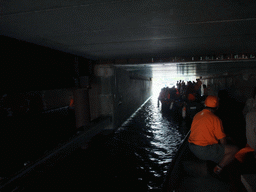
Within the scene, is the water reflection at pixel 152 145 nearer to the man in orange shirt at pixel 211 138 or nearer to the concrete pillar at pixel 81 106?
the man in orange shirt at pixel 211 138

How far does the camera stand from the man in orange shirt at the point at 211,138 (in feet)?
10.8

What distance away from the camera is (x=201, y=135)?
338 centimetres

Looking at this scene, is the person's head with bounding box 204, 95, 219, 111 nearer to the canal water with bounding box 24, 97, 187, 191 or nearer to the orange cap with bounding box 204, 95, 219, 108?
the orange cap with bounding box 204, 95, 219, 108

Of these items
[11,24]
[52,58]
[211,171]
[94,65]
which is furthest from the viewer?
[94,65]

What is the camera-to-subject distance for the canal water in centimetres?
391

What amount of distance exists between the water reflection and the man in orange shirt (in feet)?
4.76

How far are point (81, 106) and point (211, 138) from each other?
6186mm

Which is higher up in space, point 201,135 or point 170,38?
point 170,38

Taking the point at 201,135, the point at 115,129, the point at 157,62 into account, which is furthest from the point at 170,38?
the point at 115,129

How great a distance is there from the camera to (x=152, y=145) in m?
6.19

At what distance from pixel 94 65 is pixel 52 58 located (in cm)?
302

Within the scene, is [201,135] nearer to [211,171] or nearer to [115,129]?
[211,171]

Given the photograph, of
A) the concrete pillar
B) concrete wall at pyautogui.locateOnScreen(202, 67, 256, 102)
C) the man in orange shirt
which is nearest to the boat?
the man in orange shirt

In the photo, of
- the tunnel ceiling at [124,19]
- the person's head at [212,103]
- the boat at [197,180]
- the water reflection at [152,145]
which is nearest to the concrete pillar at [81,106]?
the water reflection at [152,145]
